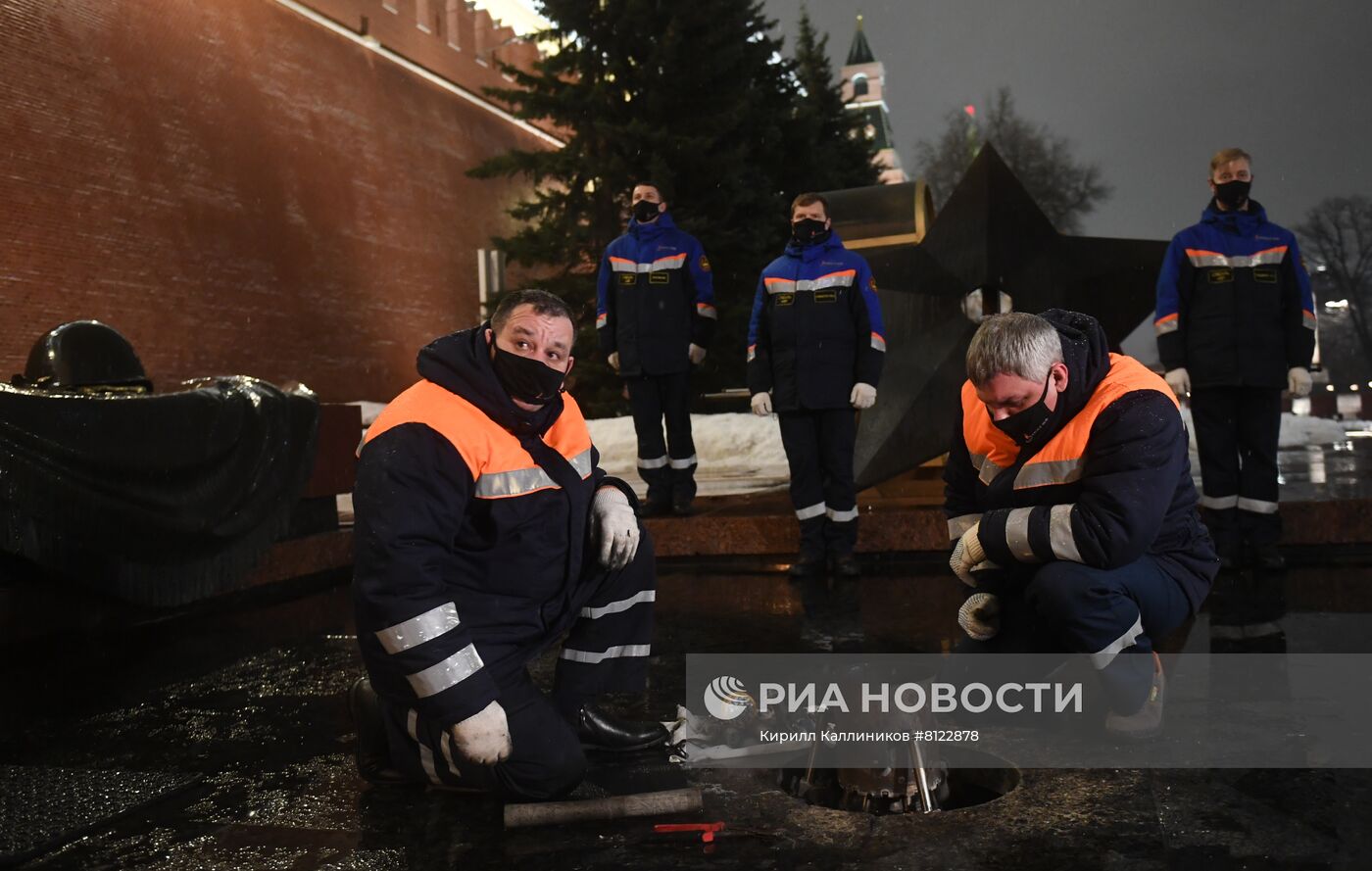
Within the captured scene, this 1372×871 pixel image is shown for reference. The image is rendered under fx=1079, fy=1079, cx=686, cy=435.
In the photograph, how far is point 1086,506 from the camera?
279cm

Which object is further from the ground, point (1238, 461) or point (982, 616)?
point (1238, 461)

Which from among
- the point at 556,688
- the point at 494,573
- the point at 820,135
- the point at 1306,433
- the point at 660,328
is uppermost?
the point at 820,135

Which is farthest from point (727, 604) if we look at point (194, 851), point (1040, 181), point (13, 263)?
point (1040, 181)

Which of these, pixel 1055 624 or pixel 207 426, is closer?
pixel 1055 624

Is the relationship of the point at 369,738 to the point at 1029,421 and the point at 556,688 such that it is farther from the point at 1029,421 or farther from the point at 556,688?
the point at 1029,421

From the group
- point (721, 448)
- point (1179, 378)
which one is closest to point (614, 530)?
point (1179, 378)

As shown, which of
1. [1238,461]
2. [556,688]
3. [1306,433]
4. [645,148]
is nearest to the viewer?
[556,688]

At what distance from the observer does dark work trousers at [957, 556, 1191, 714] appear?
9.29 feet

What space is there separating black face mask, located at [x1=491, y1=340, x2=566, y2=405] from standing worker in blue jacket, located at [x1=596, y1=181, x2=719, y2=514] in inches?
148

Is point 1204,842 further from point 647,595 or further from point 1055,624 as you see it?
point 647,595

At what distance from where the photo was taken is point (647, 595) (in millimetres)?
3041

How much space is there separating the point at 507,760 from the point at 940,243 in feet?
16.2

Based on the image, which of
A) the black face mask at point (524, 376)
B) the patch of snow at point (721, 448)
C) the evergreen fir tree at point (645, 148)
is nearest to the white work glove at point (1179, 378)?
the black face mask at point (524, 376)

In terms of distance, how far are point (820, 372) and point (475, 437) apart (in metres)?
3.31
